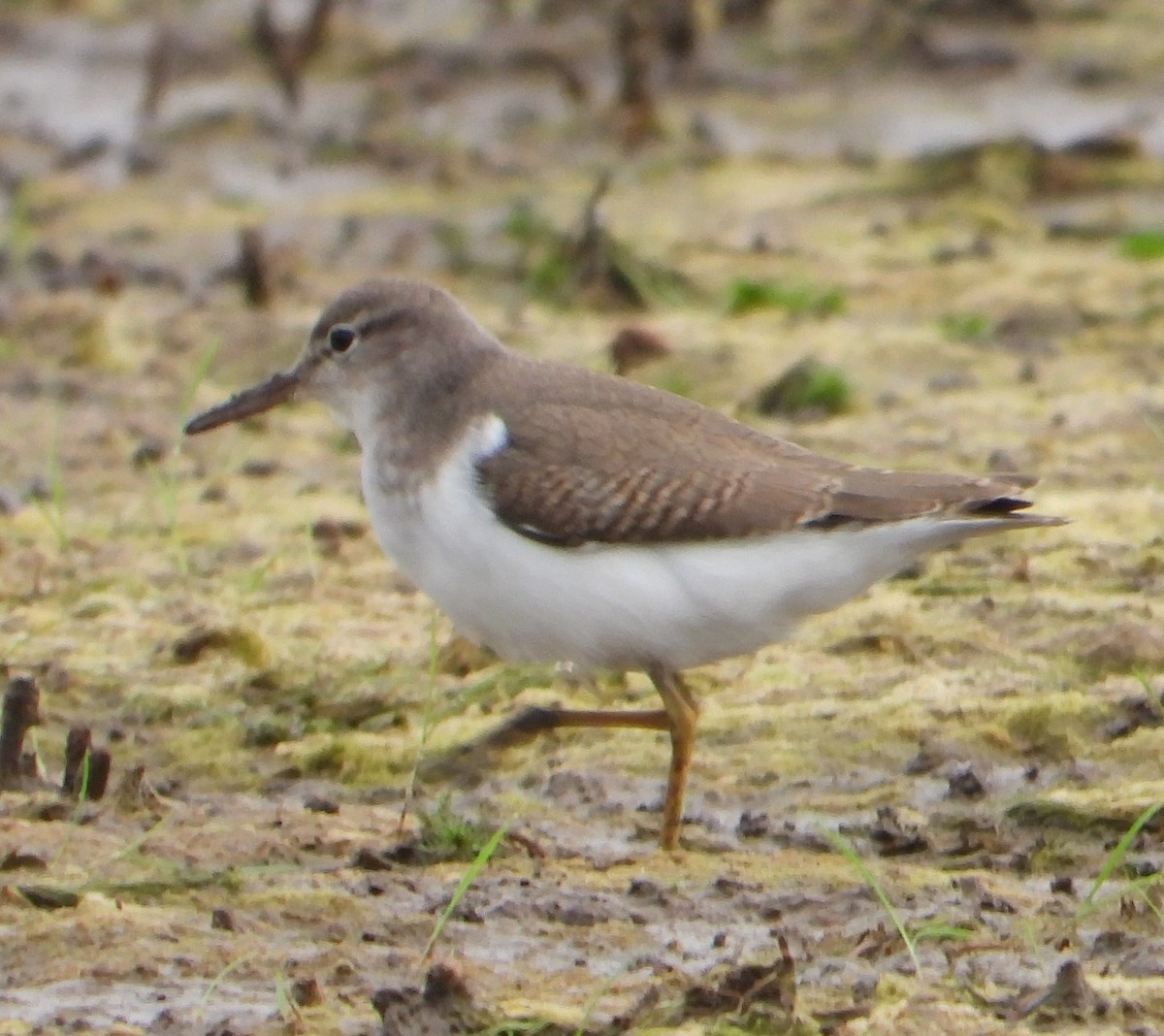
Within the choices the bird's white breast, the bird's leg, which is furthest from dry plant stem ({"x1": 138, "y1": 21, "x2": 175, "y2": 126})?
the bird's leg

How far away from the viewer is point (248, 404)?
7.01 m

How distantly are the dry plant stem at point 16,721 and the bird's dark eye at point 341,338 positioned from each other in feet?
4.41

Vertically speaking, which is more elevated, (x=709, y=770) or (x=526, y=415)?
(x=526, y=415)

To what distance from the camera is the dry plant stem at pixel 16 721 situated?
18.9ft

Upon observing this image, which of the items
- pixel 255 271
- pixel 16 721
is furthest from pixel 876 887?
pixel 255 271

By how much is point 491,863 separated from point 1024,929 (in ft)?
3.88

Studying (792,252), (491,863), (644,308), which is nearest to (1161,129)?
(792,252)

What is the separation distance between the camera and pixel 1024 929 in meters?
4.96

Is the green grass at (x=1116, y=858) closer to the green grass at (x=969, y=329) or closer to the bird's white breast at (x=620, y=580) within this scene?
the bird's white breast at (x=620, y=580)

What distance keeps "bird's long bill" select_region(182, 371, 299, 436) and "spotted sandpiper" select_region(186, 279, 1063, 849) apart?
0.84 metres

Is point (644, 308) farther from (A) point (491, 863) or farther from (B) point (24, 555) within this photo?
(A) point (491, 863)

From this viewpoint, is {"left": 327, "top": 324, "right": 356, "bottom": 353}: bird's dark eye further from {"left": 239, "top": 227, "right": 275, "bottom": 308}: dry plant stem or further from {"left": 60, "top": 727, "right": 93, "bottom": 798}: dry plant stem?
{"left": 239, "top": 227, "right": 275, "bottom": 308}: dry plant stem

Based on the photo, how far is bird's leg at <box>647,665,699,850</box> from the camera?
568cm

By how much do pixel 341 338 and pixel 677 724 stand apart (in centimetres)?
154
